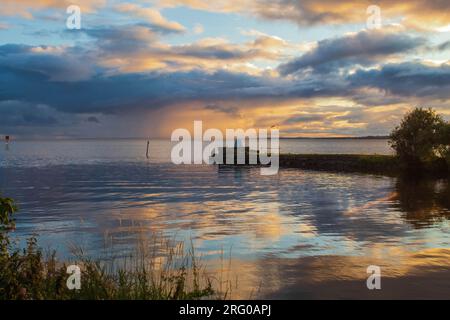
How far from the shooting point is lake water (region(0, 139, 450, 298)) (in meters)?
18.1

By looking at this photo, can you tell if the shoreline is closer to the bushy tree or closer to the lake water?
the bushy tree

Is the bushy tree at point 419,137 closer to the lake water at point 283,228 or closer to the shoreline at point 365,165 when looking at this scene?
the shoreline at point 365,165

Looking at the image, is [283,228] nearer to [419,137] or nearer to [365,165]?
[419,137]

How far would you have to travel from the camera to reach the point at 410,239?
83.8 ft

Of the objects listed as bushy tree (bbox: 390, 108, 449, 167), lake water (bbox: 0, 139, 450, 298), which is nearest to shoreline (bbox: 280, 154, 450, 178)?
bushy tree (bbox: 390, 108, 449, 167)

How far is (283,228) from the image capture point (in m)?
30.3

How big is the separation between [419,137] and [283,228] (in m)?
55.3

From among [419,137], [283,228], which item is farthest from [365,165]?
[283,228]

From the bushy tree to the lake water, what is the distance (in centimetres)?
1829

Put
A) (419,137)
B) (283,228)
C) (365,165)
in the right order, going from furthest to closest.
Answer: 1. (365,165)
2. (419,137)
3. (283,228)

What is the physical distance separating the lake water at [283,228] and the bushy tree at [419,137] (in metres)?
18.3

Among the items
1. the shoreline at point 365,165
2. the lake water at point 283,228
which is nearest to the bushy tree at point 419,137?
the shoreline at point 365,165
